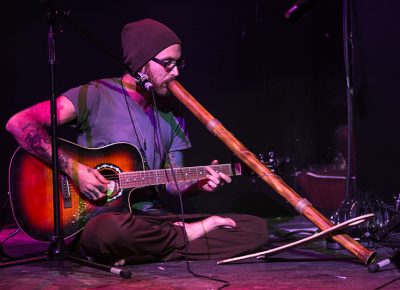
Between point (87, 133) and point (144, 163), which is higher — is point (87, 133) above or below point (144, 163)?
above

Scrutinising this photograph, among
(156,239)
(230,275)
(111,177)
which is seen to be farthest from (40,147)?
(230,275)

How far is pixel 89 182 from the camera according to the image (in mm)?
3041

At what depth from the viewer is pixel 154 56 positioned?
11.0 ft

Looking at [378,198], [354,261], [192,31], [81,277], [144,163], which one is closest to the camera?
[81,277]

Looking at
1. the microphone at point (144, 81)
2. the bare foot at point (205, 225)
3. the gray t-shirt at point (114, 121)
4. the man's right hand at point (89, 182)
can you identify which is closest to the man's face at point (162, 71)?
the gray t-shirt at point (114, 121)

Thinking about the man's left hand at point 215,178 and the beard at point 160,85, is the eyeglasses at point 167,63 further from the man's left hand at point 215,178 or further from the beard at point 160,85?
the man's left hand at point 215,178

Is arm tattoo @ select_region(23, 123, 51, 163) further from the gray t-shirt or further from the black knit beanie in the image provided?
the black knit beanie

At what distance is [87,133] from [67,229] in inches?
23.0

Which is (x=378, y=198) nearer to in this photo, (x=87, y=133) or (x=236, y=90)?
(x=236, y=90)

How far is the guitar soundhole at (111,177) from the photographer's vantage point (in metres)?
3.12

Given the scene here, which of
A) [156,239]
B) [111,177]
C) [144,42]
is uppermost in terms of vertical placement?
[144,42]

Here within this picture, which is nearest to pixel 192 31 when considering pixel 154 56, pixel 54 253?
pixel 154 56

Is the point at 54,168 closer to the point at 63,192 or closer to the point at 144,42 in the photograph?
the point at 63,192

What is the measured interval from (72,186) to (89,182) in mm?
136
